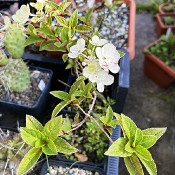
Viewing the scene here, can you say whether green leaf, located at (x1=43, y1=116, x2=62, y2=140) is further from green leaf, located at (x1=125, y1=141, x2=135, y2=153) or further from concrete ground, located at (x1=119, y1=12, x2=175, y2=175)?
concrete ground, located at (x1=119, y1=12, x2=175, y2=175)

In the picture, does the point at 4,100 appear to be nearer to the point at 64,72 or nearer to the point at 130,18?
the point at 64,72

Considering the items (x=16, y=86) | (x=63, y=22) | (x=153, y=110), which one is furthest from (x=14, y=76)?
(x=153, y=110)

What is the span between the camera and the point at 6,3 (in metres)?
1.68

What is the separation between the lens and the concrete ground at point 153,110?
1.57m

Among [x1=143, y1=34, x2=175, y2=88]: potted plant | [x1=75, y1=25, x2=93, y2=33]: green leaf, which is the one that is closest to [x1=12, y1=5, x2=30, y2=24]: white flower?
[x1=75, y1=25, x2=93, y2=33]: green leaf

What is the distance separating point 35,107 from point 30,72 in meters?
0.30

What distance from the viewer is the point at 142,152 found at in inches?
28.2

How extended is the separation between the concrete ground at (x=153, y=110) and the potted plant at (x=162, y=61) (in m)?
→ 0.12

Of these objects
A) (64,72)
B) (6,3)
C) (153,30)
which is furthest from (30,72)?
(153,30)

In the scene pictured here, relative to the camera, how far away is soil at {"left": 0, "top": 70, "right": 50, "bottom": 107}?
4.06 ft

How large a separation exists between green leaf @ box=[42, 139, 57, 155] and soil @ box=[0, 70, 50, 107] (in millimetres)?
528

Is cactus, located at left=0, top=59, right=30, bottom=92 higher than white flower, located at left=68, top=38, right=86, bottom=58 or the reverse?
the reverse

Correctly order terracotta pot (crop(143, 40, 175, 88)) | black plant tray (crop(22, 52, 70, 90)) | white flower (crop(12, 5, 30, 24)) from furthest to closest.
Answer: terracotta pot (crop(143, 40, 175, 88))
black plant tray (crop(22, 52, 70, 90))
white flower (crop(12, 5, 30, 24))

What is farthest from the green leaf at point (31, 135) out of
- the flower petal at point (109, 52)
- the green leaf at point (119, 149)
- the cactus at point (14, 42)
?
the cactus at point (14, 42)
